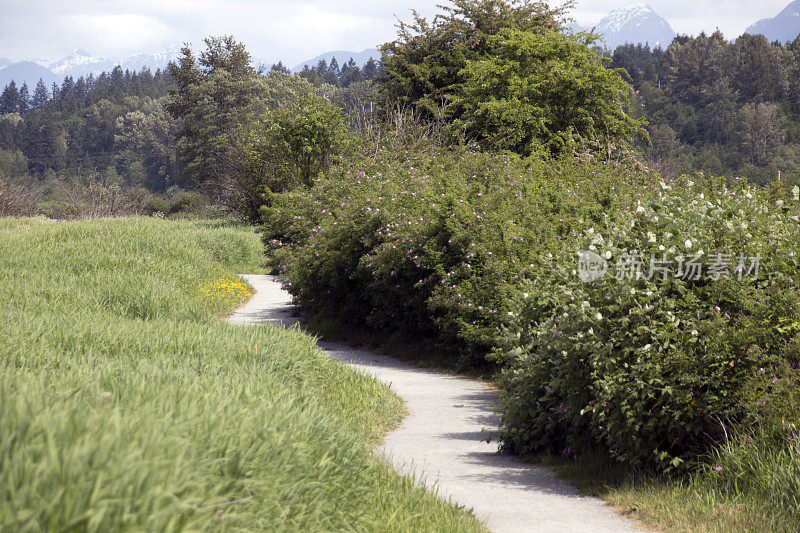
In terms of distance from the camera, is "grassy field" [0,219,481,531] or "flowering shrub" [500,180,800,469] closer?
"grassy field" [0,219,481,531]

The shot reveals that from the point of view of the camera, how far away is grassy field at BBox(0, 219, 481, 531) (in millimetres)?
2092

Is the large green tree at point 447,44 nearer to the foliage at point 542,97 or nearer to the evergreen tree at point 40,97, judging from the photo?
the foliage at point 542,97

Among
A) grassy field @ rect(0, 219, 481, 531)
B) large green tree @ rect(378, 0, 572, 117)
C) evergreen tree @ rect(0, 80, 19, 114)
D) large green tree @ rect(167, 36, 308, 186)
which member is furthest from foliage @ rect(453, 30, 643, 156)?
evergreen tree @ rect(0, 80, 19, 114)

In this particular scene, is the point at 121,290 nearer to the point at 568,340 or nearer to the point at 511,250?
the point at 511,250

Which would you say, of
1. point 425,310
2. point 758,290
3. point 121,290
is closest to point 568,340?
point 758,290

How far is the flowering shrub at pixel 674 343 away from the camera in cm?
472

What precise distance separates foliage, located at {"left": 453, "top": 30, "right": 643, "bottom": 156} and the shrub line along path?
15786 mm

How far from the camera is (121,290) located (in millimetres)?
9930

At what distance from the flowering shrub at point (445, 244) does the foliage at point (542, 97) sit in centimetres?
947

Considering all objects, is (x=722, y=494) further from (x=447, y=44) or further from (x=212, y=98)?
(x=212, y=98)

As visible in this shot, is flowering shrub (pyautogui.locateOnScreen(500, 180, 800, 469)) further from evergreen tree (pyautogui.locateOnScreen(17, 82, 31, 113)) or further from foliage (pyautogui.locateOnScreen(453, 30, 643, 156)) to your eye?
evergreen tree (pyautogui.locateOnScreen(17, 82, 31, 113))

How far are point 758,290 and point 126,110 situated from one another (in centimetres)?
13060

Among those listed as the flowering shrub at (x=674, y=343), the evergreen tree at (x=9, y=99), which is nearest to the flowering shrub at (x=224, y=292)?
the flowering shrub at (x=674, y=343)

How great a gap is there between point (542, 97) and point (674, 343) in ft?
69.4
